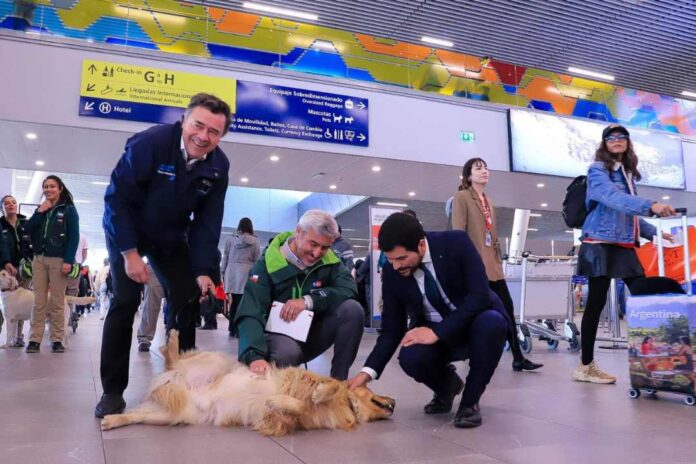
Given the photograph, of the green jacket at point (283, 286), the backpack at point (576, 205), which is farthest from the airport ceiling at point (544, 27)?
the green jacket at point (283, 286)

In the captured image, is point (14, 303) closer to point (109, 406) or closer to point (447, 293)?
point (109, 406)

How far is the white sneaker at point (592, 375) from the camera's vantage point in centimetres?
327

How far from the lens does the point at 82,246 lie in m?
8.80

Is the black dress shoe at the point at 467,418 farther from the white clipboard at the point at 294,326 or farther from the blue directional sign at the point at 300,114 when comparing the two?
the blue directional sign at the point at 300,114

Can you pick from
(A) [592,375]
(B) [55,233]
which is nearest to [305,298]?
(A) [592,375]

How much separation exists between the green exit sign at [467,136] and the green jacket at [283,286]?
6.96 meters

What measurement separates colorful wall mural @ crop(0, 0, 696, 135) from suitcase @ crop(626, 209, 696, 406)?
21.7ft

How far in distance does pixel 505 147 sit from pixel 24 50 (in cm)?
737

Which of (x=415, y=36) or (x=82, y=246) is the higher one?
(x=415, y=36)

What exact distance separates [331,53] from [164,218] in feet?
23.0

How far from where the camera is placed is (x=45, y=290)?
4996mm

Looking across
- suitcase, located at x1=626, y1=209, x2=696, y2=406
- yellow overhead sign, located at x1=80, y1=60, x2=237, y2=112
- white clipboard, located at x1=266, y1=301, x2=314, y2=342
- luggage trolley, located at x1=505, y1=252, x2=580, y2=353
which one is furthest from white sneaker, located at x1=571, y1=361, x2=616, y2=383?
yellow overhead sign, located at x1=80, y1=60, x2=237, y2=112

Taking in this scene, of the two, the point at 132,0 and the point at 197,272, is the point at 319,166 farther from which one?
Answer: the point at 197,272

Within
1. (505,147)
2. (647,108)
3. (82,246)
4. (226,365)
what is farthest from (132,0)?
(647,108)
